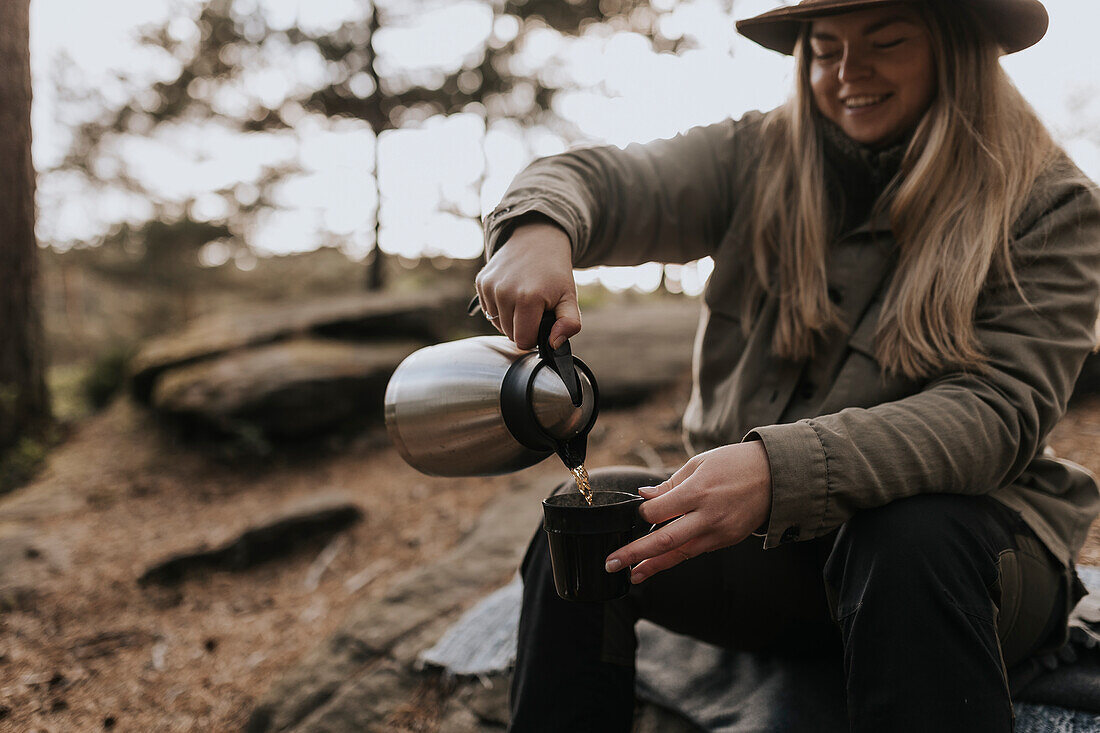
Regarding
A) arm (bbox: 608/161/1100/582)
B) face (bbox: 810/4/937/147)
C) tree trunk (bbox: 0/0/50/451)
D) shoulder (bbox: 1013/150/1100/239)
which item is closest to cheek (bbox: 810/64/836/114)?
face (bbox: 810/4/937/147)

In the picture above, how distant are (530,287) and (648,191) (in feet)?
2.18

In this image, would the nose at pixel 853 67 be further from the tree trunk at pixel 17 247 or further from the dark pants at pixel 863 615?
the tree trunk at pixel 17 247

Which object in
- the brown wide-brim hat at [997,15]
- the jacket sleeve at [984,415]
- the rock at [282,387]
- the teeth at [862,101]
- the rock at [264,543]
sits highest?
the brown wide-brim hat at [997,15]

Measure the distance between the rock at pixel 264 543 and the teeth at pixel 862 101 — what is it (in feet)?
11.5

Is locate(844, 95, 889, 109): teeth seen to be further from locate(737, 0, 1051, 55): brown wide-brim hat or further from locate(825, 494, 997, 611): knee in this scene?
locate(825, 494, 997, 611): knee

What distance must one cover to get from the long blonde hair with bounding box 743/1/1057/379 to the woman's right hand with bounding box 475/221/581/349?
594 mm

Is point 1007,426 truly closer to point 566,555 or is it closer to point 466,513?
point 566,555

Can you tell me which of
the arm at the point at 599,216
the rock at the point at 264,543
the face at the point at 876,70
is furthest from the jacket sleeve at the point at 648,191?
→ the rock at the point at 264,543

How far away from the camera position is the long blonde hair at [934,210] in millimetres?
1511

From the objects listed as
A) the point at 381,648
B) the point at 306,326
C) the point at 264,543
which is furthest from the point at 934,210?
the point at 306,326

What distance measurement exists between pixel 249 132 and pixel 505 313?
7922 mm

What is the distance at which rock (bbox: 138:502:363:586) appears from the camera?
147 inches

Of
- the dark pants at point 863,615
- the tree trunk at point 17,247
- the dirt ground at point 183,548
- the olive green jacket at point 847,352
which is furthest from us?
the tree trunk at point 17,247

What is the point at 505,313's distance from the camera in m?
1.48
